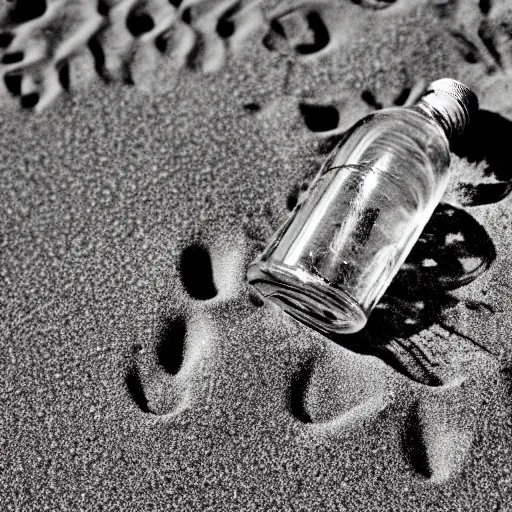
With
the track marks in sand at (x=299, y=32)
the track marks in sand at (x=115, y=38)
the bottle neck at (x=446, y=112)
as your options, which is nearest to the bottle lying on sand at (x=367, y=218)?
the bottle neck at (x=446, y=112)

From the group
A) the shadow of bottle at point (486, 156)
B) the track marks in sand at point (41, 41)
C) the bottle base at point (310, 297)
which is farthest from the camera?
the track marks in sand at point (41, 41)

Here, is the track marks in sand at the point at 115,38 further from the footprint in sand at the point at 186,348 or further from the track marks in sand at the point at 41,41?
the footprint in sand at the point at 186,348

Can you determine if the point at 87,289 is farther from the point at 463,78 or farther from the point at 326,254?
the point at 463,78

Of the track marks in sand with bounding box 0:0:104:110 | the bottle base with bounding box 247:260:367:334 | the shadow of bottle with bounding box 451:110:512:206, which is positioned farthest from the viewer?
the track marks in sand with bounding box 0:0:104:110

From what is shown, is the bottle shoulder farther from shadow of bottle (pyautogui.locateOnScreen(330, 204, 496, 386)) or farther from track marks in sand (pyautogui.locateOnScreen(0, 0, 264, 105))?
track marks in sand (pyautogui.locateOnScreen(0, 0, 264, 105))

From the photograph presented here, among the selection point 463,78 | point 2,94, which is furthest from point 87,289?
point 463,78

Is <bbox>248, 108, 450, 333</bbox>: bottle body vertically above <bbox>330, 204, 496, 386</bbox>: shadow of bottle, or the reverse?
<bbox>248, 108, 450, 333</bbox>: bottle body

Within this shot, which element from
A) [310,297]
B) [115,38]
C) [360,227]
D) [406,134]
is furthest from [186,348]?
[115,38]

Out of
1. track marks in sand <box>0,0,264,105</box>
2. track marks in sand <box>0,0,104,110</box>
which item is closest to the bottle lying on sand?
track marks in sand <box>0,0,264,105</box>

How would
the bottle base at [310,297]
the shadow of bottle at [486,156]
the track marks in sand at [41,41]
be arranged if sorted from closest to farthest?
1. the bottle base at [310,297]
2. the shadow of bottle at [486,156]
3. the track marks in sand at [41,41]
